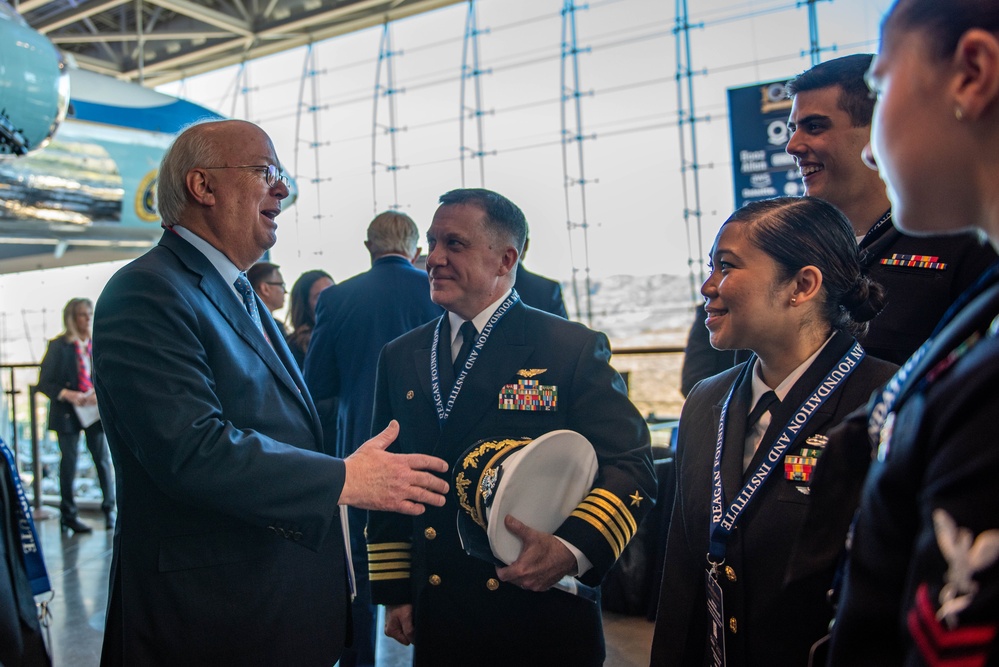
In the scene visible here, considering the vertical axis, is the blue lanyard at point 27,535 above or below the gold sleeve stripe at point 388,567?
above

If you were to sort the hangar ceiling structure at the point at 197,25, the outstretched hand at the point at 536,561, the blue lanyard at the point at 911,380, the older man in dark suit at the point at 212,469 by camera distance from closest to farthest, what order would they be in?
the blue lanyard at the point at 911,380 → the older man in dark suit at the point at 212,469 → the outstretched hand at the point at 536,561 → the hangar ceiling structure at the point at 197,25

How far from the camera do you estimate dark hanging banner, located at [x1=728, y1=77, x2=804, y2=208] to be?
24.8 ft

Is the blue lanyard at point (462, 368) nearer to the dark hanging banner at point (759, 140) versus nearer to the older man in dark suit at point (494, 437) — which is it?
the older man in dark suit at point (494, 437)

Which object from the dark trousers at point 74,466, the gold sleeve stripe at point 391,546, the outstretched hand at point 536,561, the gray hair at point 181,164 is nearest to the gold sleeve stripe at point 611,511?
the outstretched hand at point 536,561

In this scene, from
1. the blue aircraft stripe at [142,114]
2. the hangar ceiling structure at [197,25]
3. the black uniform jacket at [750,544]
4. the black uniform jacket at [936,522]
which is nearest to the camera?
the black uniform jacket at [936,522]

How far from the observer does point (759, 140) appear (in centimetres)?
764

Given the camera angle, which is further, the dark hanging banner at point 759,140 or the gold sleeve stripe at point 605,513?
the dark hanging banner at point 759,140

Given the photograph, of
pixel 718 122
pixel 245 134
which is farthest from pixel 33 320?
pixel 245 134

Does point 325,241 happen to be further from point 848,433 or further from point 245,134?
point 848,433

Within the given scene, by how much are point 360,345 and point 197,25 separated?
46.8ft

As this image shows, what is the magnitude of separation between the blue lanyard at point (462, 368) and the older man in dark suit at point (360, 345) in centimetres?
120

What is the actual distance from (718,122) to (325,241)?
714 cm

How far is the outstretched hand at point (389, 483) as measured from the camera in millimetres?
1500

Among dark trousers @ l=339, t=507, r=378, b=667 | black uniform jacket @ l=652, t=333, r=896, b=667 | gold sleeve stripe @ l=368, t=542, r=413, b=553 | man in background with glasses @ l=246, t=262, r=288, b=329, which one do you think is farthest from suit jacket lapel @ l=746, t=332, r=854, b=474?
man in background with glasses @ l=246, t=262, r=288, b=329
